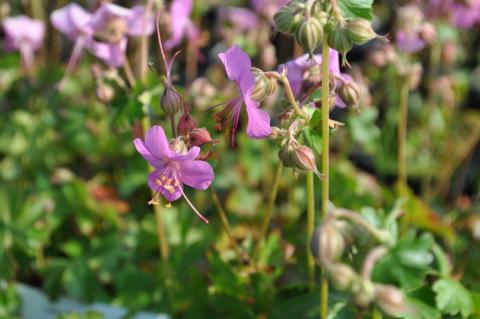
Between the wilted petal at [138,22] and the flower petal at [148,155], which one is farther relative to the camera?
the wilted petal at [138,22]

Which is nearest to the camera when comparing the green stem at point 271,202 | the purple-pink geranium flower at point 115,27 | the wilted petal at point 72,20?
the green stem at point 271,202

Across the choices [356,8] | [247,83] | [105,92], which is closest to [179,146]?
[247,83]

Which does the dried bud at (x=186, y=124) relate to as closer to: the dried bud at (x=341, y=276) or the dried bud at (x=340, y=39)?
the dried bud at (x=340, y=39)

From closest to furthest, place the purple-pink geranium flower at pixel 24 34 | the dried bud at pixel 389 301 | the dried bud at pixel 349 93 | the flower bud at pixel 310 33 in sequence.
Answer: the dried bud at pixel 389 301 < the flower bud at pixel 310 33 < the dried bud at pixel 349 93 < the purple-pink geranium flower at pixel 24 34

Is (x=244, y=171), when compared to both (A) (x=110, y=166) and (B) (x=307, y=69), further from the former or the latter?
(B) (x=307, y=69)

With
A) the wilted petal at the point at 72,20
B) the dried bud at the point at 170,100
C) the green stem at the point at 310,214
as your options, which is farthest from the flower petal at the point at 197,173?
the wilted petal at the point at 72,20

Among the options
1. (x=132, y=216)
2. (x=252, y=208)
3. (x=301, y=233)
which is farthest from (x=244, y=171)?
(x=301, y=233)

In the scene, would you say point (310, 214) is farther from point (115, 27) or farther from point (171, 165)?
point (115, 27)
